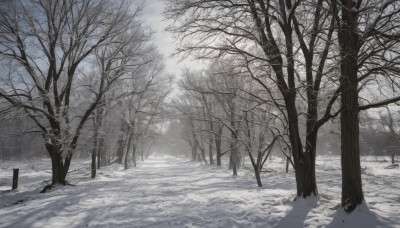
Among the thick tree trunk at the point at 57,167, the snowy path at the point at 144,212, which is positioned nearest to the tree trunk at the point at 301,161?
the snowy path at the point at 144,212

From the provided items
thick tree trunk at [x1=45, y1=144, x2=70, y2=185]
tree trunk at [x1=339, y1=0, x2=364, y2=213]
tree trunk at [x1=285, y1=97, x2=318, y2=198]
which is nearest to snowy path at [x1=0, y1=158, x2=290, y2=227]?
tree trunk at [x1=285, y1=97, x2=318, y2=198]

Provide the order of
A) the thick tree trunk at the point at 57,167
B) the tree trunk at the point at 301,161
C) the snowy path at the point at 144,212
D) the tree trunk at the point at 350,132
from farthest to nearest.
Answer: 1. the thick tree trunk at the point at 57,167
2. the tree trunk at the point at 301,161
3. the snowy path at the point at 144,212
4. the tree trunk at the point at 350,132

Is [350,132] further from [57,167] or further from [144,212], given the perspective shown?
[57,167]

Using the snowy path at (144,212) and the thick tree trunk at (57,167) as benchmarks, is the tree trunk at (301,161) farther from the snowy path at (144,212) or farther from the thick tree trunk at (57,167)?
the thick tree trunk at (57,167)

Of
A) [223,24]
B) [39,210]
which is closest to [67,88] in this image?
[39,210]

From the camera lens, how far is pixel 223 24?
8633 millimetres

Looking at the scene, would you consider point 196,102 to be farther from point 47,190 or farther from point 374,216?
point 374,216

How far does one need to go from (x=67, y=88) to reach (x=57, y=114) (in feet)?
5.22

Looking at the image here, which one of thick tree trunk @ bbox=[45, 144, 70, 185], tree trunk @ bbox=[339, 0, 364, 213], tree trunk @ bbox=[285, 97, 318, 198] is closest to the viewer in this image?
tree trunk @ bbox=[339, 0, 364, 213]

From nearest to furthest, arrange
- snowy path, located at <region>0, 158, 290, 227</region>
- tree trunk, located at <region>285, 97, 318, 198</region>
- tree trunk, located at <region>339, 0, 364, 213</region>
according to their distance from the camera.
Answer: tree trunk, located at <region>339, 0, 364, 213</region>
snowy path, located at <region>0, 158, 290, 227</region>
tree trunk, located at <region>285, 97, 318, 198</region>

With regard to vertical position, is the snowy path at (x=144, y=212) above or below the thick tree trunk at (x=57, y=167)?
below

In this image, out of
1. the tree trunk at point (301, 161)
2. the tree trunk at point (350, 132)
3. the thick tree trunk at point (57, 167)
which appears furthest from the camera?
the thick tree trunk at point (57, 167)

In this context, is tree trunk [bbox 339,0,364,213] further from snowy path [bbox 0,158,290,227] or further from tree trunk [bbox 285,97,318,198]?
snowy path [bbox 0,158,290,227]

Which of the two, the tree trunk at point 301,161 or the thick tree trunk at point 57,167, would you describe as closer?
the tree trunk at point 301,161
